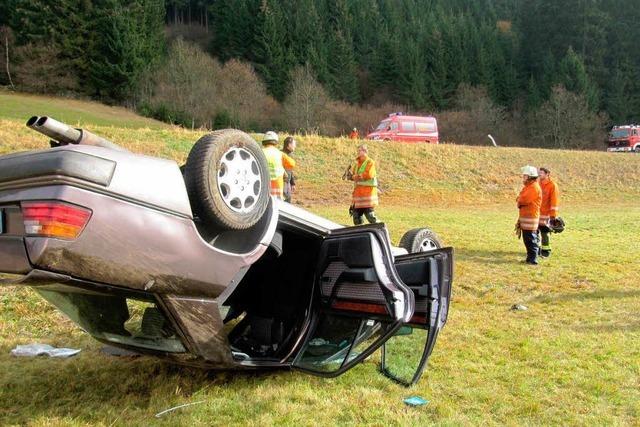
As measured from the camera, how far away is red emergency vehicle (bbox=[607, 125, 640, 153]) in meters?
37.5

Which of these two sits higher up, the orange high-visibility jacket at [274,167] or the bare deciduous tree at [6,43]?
the bare deciduous tree at [6,43]

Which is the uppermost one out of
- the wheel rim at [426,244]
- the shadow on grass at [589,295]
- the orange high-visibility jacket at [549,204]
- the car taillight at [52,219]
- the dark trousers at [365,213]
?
the car taillight at [52,219]

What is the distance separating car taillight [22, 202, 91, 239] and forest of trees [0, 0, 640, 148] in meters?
38.0

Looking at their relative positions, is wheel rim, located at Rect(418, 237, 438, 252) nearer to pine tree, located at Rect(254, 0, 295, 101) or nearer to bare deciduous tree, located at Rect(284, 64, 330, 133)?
bare deciduous tree, located at Rect(284, 64, 330, 133)

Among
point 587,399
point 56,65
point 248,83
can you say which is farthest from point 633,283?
point 56,65

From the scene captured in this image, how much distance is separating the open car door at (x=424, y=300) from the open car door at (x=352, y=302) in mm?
271

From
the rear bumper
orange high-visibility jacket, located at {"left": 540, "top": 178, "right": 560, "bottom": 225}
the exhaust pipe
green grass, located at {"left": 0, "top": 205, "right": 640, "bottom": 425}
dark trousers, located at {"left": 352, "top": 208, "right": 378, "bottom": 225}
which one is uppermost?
the exhaust pipe

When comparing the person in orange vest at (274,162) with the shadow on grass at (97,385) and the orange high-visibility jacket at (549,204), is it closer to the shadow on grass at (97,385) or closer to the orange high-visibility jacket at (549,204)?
the shadow on grass at (97,385)

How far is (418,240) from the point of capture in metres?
Result: 5.04

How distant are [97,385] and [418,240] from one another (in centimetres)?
273

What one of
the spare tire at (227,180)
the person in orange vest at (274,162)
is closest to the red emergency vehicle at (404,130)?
the person in orange vest at (274,162)

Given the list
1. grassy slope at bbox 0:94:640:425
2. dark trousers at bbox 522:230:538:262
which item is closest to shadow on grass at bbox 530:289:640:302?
grassy slope at bbox 0:94:640:425

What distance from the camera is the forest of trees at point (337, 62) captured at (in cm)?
4378

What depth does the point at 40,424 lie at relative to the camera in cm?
315
